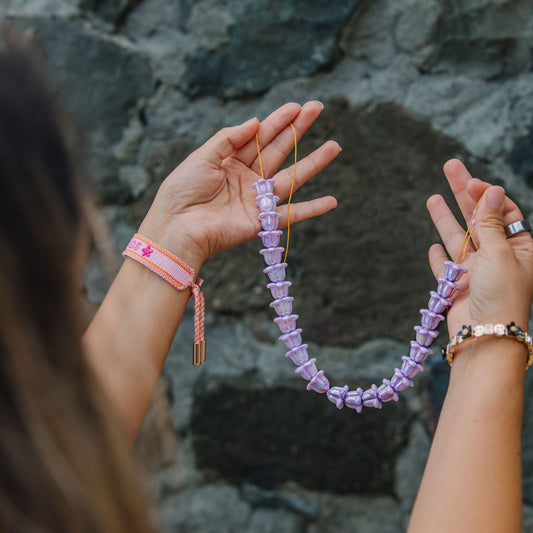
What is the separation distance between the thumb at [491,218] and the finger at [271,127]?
1.51 ft

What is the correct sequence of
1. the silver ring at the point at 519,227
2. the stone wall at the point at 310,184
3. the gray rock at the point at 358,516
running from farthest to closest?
the gray rock at the point at 358,516
the stone wall at the point at 310,184
the silver ring at the point at 519,227

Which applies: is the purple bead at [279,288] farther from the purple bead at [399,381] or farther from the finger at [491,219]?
the finger at [491,219]

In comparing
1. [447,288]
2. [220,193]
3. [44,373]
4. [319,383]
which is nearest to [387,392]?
[319,383]

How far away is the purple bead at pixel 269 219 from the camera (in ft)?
3.84

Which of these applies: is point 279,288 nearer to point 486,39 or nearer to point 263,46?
point 263,46

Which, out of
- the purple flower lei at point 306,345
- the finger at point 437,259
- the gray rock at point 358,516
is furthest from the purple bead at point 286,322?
the gray rock at point 358,516

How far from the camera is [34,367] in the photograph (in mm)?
527

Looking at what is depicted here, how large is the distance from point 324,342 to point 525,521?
65 cm

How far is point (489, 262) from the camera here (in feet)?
3.25

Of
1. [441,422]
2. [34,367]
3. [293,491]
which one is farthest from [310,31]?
[293,491]

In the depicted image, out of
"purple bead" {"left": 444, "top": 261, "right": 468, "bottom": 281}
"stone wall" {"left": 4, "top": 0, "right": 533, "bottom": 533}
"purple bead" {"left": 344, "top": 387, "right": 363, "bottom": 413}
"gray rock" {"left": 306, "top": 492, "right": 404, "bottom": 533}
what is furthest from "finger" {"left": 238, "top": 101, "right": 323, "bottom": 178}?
"gray rock" {"left": 306, "top": 492, "right": 404, "bottom": 533}

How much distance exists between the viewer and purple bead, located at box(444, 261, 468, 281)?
1059mm

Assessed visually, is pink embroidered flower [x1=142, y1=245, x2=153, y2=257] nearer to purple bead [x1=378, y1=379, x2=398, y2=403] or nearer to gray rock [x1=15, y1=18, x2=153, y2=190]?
gray rock [x1=15, y1=18, x2=153, y2=190]

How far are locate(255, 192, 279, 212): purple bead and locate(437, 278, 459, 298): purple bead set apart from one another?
40cm
